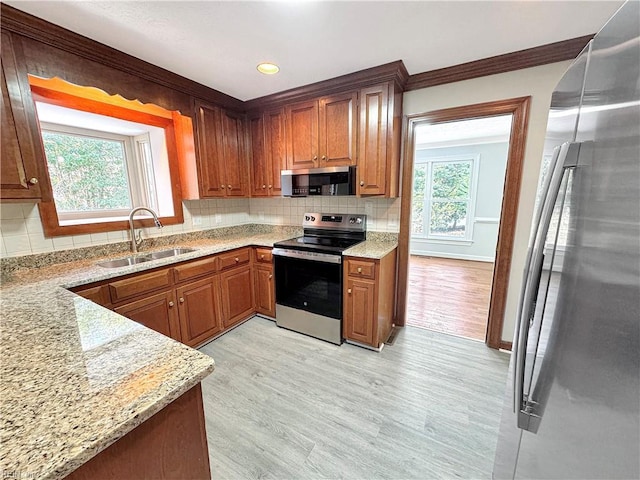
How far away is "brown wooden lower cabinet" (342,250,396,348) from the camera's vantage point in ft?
7.18

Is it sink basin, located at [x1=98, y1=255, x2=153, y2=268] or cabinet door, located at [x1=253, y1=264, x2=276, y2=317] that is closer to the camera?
sink basin, located at [x1=98, y1=255, x2=153, y2=268]

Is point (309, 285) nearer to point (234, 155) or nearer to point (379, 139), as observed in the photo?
point (379, 139)

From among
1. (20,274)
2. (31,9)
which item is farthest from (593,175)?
(20,274)

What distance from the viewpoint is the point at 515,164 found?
6.87 feet

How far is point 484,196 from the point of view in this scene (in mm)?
5082

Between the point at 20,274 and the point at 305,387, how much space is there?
207 centimetres

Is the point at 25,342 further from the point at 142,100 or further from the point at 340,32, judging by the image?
the point at 340,32

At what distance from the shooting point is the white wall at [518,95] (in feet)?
6.39

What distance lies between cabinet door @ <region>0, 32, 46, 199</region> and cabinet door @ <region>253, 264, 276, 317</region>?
1.77 metres

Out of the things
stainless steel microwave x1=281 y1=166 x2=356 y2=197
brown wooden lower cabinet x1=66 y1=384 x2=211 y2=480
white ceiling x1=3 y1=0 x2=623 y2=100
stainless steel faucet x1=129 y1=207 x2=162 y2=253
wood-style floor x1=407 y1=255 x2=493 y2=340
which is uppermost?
white ceiling x1=3 y1=0 x2=623 y2=100

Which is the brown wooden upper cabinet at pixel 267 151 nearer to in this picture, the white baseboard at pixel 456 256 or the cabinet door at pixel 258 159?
the cabinet door at pixel 258 159

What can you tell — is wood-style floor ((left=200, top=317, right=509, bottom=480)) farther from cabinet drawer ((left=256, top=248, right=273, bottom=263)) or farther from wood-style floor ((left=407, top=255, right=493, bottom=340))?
cabinet drawer ((left=256, top=248, right=273, bottom=263))

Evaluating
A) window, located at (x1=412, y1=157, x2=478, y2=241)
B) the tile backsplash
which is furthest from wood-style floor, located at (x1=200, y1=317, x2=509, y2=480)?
window, located at (x1=412, y1=157, x2=478, y2=241)

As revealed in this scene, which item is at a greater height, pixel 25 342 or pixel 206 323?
pixel 25 342
